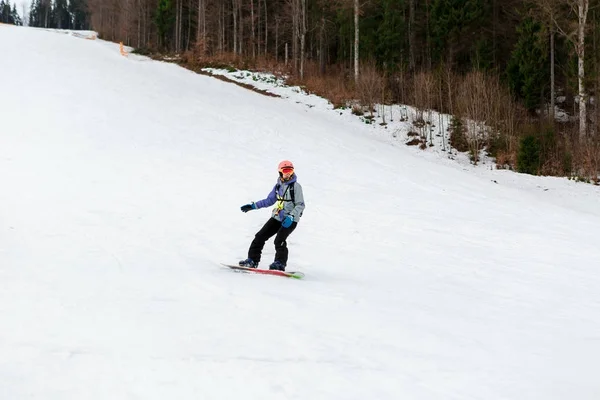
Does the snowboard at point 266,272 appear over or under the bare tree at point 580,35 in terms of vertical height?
under

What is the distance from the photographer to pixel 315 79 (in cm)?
3009

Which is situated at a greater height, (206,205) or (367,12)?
(367,12)

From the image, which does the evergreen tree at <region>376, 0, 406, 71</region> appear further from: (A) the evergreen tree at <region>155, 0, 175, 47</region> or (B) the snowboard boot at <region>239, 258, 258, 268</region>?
(B) the snowboard boot at <region>239, 258, 258, 268</region>

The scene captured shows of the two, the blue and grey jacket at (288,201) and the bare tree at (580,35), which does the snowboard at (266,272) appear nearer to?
the blue and grey jacket at (288,201)

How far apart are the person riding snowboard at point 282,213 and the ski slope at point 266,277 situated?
51 centimetres

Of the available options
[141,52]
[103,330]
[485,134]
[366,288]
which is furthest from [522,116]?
[141,52]

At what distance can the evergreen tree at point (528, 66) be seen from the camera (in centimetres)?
2908

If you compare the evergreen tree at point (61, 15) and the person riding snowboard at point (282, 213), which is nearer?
the person riding snowboard at point (282, 213)

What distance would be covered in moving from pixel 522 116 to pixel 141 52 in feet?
89.5

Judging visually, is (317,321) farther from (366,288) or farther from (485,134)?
(485,134)

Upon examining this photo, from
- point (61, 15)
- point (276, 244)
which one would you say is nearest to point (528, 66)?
point (276, 244)

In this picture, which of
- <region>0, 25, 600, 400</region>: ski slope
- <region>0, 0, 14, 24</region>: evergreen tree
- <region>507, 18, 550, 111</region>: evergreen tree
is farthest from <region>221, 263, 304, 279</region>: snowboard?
<region>0, 0, 14, 24</region>: evergreen tree

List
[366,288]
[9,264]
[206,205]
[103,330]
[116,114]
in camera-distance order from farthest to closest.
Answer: [116,114] → [206,205] → [366,288] → [9,264] → [103,330]

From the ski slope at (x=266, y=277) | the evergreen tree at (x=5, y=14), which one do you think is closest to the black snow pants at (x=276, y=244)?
the ski slope at (x=266, y=277)
